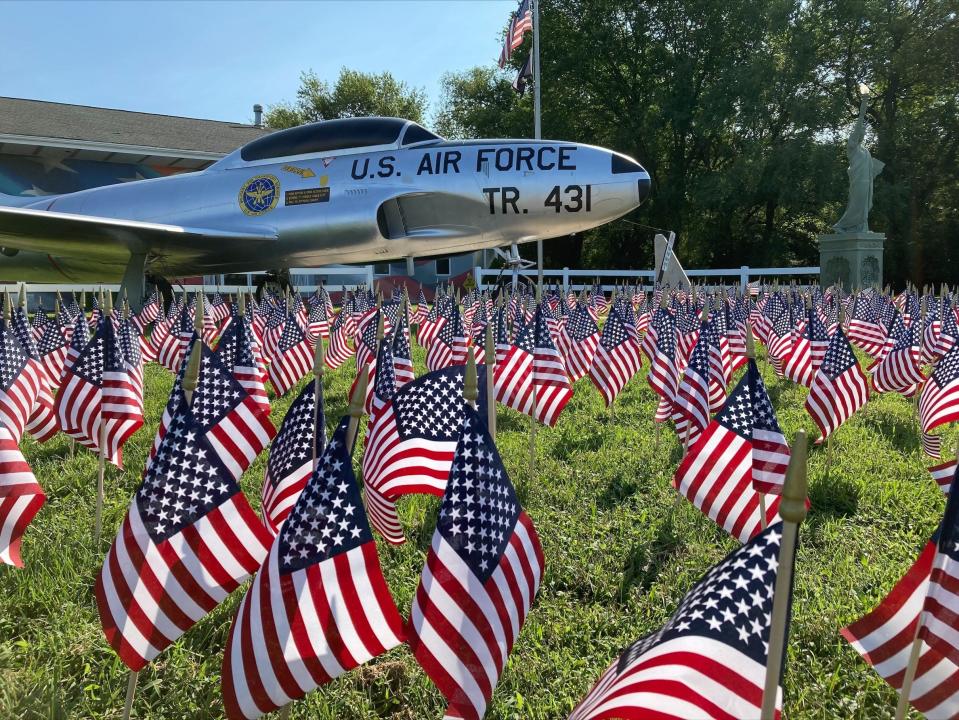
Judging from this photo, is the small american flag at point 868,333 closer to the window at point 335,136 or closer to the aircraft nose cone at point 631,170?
the aircraft nose cone at point 631,170

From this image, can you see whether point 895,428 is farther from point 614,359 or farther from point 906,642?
point 906,642

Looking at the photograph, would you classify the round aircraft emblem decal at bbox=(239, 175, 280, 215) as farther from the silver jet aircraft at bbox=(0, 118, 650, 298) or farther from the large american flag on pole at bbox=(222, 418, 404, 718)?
the large american flag on pole at bbox=(222, 418, 404, 718)

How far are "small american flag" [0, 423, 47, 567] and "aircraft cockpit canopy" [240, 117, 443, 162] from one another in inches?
410

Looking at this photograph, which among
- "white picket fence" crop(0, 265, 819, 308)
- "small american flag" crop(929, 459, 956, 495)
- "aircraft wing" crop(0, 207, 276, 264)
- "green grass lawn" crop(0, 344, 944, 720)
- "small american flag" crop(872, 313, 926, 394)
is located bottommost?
"green grass lawn" crop(0, 344, 944, 720)

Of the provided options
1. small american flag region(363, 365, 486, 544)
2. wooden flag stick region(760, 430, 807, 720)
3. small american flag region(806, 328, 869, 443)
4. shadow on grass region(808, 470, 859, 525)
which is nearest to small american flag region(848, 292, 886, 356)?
small american flag region(806, 328, 869, 443)

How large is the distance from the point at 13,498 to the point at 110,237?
35.3 feet

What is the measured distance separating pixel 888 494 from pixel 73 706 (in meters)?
5.00

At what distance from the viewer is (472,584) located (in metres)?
2.17

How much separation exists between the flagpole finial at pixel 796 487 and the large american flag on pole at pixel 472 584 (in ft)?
3.40

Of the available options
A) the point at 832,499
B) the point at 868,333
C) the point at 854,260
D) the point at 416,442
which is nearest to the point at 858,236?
the point at 854,260

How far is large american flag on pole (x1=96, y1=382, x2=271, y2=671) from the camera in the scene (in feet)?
7.60

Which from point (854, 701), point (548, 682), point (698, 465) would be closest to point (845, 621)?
point (854, 701)

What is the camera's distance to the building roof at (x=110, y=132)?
2380 cm

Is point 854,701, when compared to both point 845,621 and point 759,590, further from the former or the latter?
point 759,590
